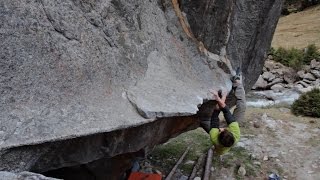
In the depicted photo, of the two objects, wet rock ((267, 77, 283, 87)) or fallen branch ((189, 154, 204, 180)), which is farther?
wet rock ((267, 77, 283, 87))

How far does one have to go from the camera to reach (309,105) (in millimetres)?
14680

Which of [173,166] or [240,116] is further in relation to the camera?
[173,166]

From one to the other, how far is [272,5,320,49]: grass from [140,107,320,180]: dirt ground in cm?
1722

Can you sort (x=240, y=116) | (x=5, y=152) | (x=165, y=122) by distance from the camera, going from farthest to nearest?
(x=240, y=116)
(x=165, y=122)
(x=5, y=152)

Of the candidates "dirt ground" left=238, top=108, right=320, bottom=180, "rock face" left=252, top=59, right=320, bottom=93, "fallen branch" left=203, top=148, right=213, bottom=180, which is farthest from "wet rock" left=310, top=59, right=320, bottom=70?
"fallen branch" left=203, top=148, right=213, bottom=180

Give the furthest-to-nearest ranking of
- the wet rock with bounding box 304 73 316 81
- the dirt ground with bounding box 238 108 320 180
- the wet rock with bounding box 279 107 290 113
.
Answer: the wet rock with bounding box 304 73 316 81 < the wet rock with bounding box 279 107 290 113 < the dirt ground with bounding box 238 108 320 180

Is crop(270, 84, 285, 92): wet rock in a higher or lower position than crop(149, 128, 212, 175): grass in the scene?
lower

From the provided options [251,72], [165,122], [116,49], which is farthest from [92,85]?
[251,72]

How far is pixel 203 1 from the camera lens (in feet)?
25.5

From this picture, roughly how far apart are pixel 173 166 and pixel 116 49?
193 inches

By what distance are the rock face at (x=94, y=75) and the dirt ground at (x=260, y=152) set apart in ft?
8.57

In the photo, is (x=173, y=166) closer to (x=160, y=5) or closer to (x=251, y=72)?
(x=251, y=72)

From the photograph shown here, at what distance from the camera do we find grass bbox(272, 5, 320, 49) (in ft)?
100

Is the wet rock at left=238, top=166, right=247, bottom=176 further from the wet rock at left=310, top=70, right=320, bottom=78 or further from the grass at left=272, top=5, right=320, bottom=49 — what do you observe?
the grass at left=272, top=5, right=320, bottom=49
